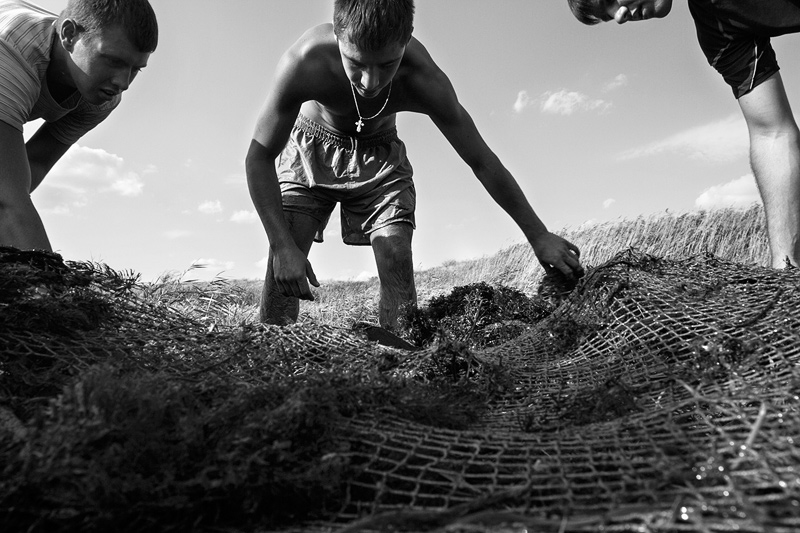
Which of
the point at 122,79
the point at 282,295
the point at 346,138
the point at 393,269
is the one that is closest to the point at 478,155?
Answer: the point at 393,269

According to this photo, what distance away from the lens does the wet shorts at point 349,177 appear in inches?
185

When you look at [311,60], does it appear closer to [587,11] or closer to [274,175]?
[274,175]

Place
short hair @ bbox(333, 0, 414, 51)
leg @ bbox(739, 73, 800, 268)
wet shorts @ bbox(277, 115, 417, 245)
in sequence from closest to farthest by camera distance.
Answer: short hair @ bbox(333, 0, 414, 51) < leg @ bbox(739, 73, 800, 268) < wet shorts @ bbox(277, 115, 417, 245)

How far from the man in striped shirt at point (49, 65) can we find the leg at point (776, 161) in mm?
4038

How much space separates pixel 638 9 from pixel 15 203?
4.04 metres

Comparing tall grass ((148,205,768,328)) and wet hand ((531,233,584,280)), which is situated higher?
tall grass ((148,205,768,328))

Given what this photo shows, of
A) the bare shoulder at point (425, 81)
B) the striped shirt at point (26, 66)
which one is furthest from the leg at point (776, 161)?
the striped shirt at point (26, 66)

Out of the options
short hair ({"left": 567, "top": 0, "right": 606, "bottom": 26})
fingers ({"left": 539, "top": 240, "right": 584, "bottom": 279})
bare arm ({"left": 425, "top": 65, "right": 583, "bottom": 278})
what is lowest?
fingers ({"left": 539, "top": 240, "right": 584, "bottom": 279})

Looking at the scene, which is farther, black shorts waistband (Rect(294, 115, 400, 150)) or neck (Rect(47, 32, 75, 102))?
black shorts waistband (Rect(294, 115, 400, 150))

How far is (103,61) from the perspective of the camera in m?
3.78

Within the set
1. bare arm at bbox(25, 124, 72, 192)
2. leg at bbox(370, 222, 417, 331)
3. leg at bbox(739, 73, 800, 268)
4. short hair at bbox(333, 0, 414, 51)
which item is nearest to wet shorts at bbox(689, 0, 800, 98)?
leg at bbox(739, 73, 800, 268)

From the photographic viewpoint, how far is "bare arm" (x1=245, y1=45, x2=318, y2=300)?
154 inches

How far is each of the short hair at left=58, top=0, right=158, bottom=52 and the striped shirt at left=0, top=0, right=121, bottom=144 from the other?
20cm

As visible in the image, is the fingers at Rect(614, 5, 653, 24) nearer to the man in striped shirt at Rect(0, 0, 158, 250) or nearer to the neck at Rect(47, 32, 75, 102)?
the man in striped shirt at Rect(0, 0, 158, 250)
